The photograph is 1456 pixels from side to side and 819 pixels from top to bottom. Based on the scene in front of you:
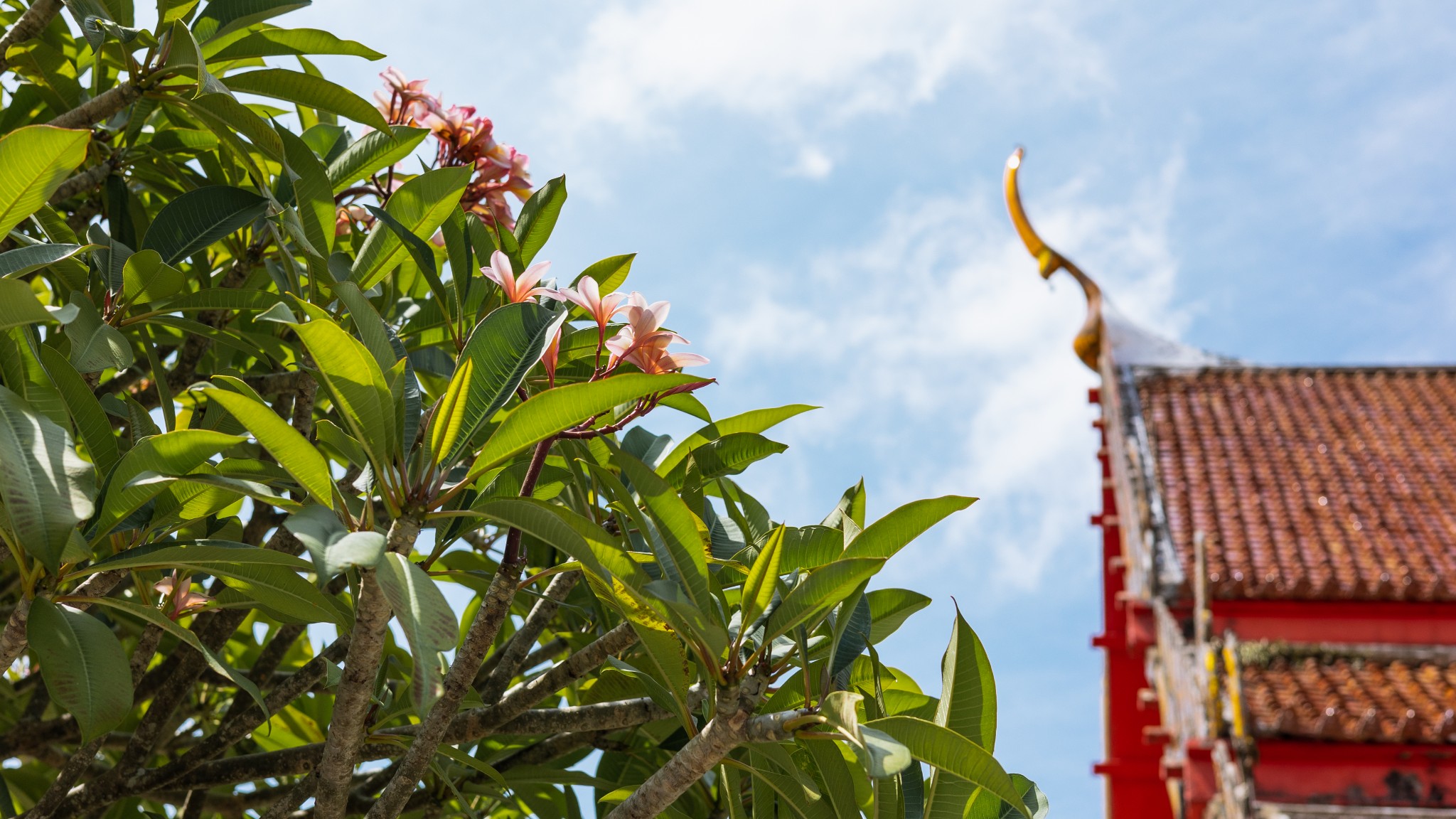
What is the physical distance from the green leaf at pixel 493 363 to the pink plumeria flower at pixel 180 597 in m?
0.59

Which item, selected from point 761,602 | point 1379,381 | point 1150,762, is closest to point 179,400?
point 761,602

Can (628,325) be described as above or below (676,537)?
above

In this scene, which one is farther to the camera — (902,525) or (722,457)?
(722,457)

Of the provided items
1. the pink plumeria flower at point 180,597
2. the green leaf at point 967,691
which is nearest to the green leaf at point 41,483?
the pink plumeria flower at point 180,597

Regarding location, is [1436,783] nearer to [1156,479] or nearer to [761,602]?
[1156,479]

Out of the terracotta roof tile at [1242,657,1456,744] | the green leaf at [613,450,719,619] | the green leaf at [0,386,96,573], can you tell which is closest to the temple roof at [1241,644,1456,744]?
the terracotta roof tile at [1242,657,1456,744]

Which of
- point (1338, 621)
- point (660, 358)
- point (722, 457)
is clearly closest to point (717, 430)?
point (722, 457)

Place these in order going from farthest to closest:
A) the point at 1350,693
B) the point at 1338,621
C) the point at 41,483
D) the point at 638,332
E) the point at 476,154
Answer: the point at 1338,621, the point at 1350,693, the point at 476,154, the point at 638,332, the point at 41,483

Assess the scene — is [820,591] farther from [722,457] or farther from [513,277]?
[513,277]

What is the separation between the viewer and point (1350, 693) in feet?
24.6

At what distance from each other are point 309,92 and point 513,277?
56cm

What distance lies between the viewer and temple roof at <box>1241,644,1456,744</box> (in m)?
6.76

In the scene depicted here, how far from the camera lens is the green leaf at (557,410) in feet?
3.34

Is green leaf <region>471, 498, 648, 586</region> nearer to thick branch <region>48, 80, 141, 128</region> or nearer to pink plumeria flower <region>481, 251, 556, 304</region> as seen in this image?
pink plumeria flower <region>481, 251, 556, 304</region>
